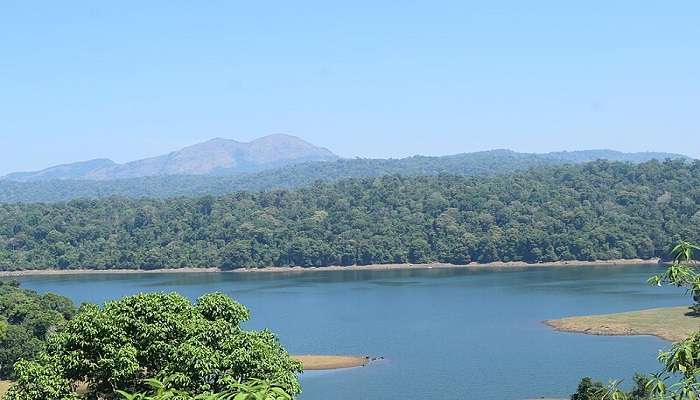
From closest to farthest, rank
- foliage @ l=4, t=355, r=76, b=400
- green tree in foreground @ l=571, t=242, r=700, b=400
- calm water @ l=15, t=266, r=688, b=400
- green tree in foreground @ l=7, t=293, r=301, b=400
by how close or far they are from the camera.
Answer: green tree in foreground @ l=571, t=242, r=700, b=400
green tree in foreground @ l=7, t=293, r=301, b=400
foliage @ l=4, t=355, r=76, b=400
calm water @ l=15, t=266, r=688, b=400

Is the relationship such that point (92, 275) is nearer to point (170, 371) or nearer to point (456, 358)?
point (456, 358)

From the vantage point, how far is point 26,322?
215 feet

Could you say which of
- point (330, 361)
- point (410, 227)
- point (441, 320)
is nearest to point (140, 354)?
point (330, 361)

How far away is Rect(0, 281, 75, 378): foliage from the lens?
57.8 m

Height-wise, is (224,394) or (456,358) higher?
(224,394)

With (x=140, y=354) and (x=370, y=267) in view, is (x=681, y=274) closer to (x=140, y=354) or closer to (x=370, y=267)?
(x=140, y=354)

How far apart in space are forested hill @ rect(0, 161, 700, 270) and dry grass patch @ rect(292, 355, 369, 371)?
288 feet

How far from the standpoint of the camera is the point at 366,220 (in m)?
176

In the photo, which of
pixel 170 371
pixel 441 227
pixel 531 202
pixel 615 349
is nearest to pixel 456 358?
pixel 615 349

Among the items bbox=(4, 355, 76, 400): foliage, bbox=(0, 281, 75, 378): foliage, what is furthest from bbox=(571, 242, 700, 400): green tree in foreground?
bbox=(0, 281, 75, 378): foliage

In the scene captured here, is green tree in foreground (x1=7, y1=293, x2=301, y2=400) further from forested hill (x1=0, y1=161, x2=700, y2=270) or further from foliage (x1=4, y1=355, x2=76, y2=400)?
forested hill (x1=0, y1=161, x2=700, y2=270)

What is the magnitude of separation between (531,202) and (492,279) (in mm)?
48875

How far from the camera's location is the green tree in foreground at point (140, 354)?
2478cm

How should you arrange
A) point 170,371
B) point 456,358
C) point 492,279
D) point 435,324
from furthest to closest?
point 492,279 < point 435,324 < point 456,358 < point 170,371
